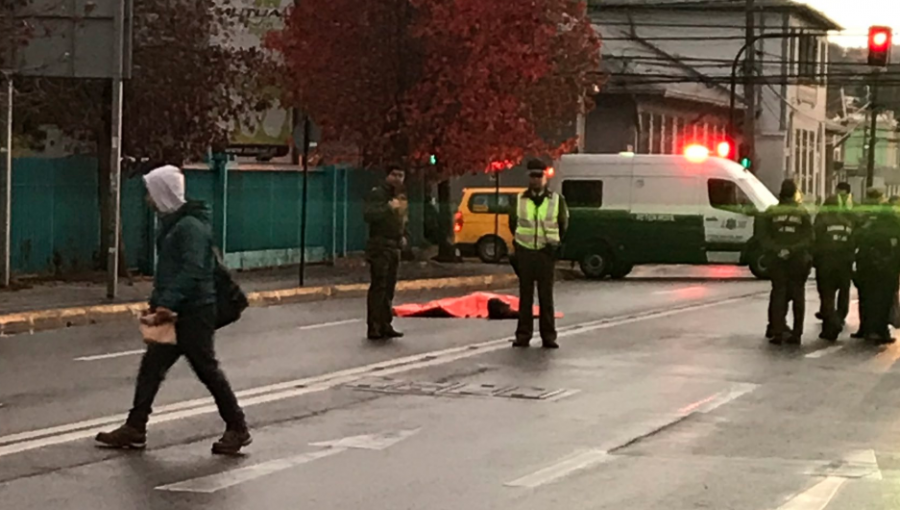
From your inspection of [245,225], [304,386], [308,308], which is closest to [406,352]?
[304,386]

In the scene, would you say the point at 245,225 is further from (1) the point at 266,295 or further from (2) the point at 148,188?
(2) the point at 148,188

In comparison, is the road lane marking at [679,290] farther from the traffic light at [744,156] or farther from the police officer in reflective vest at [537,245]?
the traffic light at [744,156]

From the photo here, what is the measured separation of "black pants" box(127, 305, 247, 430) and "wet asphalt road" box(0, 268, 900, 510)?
0.25m

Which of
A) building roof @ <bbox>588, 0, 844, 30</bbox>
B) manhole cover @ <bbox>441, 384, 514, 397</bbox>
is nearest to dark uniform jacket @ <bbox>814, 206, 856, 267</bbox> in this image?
manhole cover @ <bbox>441, 384, 514, 397</bbox>

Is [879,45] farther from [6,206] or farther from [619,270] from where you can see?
[6,206]

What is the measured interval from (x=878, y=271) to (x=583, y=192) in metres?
16.2

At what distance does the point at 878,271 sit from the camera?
19.0m

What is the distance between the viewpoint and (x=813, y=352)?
57.6 ft

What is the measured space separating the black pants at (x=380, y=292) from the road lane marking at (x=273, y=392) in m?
1.16

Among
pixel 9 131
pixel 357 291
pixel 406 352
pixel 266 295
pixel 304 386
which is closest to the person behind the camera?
pixel 304 386

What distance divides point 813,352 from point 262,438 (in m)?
8.45

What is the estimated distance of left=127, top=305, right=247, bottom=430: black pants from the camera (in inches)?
397

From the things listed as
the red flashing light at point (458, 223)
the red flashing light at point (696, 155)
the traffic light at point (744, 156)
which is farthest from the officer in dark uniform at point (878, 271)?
the traffic light at point (744, 156)

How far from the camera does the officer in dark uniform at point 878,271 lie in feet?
61.8
